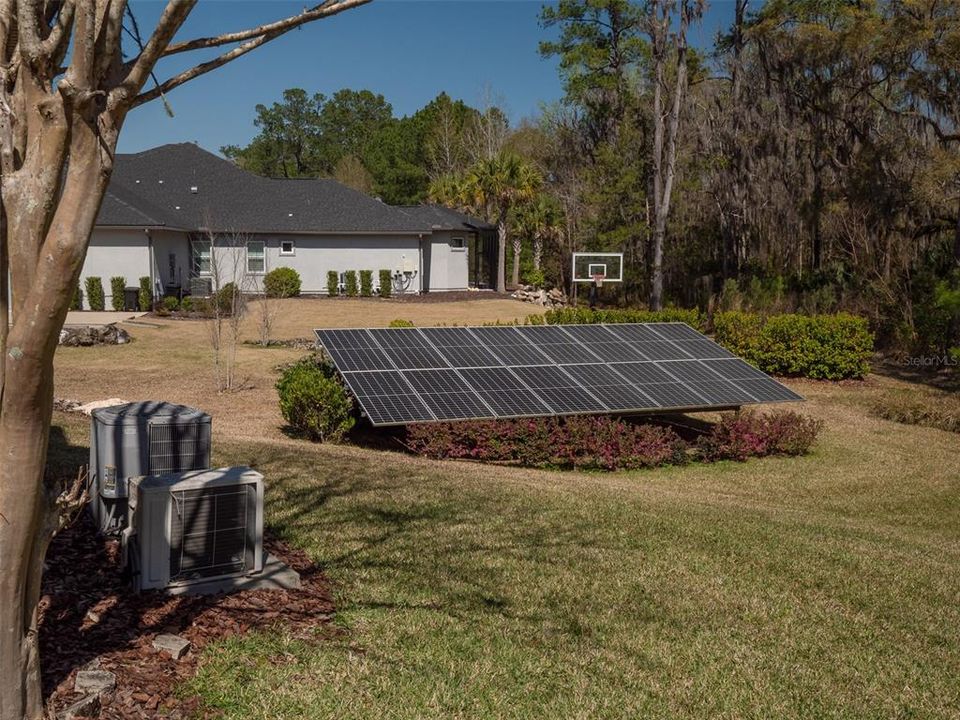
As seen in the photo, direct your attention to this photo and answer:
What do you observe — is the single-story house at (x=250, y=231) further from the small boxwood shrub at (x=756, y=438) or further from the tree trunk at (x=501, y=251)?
the small boxwood shrub at (x=756, y=438)

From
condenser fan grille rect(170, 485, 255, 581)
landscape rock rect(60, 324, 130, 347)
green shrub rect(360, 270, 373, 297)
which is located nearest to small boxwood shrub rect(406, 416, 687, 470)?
condenser fan grille rect(170, 485, 255, 581)

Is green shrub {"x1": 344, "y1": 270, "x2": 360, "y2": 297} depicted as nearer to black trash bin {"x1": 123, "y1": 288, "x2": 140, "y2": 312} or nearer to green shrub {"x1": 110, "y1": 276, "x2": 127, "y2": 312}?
black trash bin {"x1": 123, "y1": 288, "x2": 140, "y2": 312}

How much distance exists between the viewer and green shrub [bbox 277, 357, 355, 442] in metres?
14.7

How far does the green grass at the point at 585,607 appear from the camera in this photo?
501 centimetres

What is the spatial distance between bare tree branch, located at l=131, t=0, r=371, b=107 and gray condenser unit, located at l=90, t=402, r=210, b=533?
2743 millimetres

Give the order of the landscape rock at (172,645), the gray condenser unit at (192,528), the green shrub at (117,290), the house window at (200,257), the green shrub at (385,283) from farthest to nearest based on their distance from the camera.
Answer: the green shrub at (385,283) → the house window at (200,257) → the green shrub at (117,290) → the gray condenser unit at (192,528) → the landscape rock at (172,645)

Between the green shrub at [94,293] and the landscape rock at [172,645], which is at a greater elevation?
the green shrub at [94,293]

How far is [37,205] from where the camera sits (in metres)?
3.67

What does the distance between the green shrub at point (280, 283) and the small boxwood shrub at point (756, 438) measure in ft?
79.7

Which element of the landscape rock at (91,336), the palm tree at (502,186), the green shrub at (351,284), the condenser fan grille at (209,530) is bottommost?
the condenser fan grille at (209,530)

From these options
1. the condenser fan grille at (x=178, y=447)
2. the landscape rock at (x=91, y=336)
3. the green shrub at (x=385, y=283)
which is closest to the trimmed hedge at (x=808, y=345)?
the landscape rock at (x=91, y=336)

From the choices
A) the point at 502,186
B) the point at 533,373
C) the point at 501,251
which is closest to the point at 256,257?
the point at 501,251

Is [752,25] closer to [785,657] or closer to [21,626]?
[785,657]

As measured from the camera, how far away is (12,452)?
3.77 m
